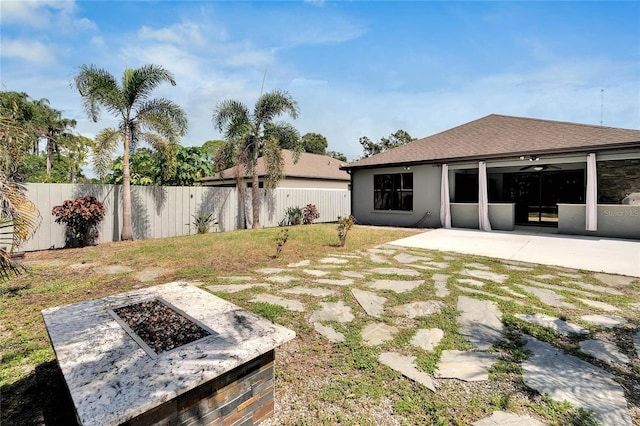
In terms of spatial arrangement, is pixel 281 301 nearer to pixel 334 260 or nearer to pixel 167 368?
pixel 167 368

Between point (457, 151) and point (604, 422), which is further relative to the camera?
point (457, 151)

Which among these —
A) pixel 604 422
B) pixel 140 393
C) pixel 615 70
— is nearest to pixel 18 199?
pixel 140 393

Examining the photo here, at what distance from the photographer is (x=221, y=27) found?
A: 29.1 feet

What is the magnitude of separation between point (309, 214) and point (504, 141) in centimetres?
900

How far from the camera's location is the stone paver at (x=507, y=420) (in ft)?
6.05

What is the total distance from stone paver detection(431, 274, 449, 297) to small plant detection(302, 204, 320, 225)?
33.0 feet

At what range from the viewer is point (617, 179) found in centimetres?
1145

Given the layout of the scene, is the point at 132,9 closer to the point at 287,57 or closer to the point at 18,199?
the point at 287,57

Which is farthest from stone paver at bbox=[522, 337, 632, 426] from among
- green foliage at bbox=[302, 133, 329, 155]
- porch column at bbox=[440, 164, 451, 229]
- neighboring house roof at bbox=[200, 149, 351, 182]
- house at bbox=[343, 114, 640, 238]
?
green foliage at bbox=[302, 133, 329, 155]

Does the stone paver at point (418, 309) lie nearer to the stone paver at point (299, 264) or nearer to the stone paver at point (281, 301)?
the stone paver at point (281, 301)

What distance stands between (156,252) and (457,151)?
11235 millimetres

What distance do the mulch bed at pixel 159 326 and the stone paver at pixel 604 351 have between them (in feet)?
11.1

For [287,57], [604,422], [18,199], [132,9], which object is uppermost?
[287,57]

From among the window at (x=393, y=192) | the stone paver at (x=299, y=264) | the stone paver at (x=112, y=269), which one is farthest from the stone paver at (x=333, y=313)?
the window at (x=393, y=192)
